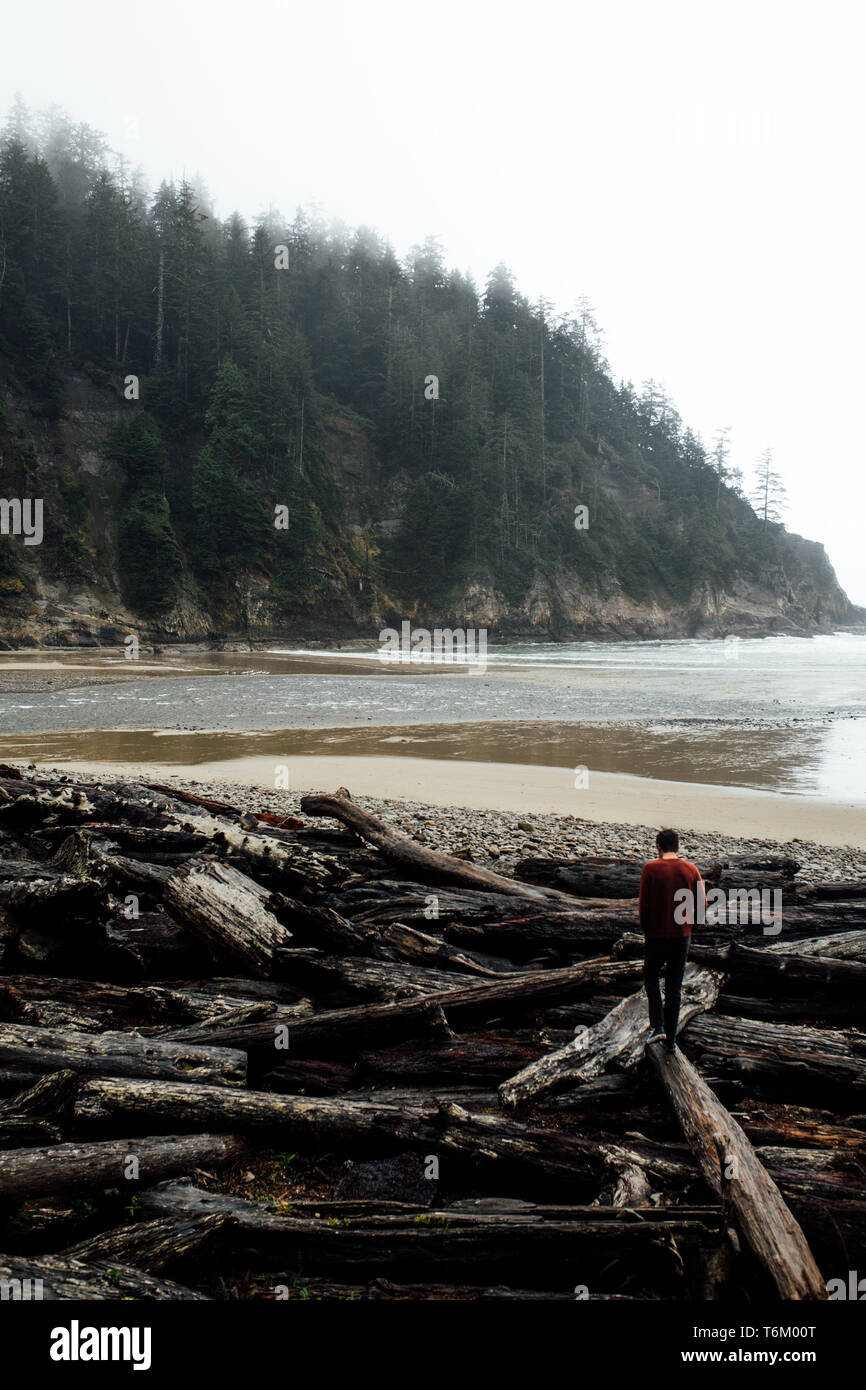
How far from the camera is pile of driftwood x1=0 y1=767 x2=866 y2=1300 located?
2.78 metres

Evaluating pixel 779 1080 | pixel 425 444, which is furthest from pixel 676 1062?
pixel 425 444

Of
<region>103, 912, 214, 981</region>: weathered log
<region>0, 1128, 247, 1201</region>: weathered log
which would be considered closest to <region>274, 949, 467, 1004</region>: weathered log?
<region>103, 912, 214, 981</region>: weathered log

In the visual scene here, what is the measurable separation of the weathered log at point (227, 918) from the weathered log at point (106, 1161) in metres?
1.50

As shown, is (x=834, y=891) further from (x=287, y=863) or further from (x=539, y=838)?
(x=287, y=863)

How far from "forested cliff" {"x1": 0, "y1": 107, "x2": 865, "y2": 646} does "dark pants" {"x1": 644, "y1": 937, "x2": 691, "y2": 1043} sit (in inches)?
1812

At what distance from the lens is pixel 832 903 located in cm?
611

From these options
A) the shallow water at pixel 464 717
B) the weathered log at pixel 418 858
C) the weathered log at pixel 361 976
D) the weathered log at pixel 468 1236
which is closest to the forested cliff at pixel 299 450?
the shallow water at pixel 464 717

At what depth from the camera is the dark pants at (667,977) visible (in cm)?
379

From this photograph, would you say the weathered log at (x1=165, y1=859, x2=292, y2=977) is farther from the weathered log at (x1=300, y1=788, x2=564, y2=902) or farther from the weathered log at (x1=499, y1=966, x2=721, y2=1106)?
the weathered log at (x1=499, y1=966, x2=721, y2=1106)

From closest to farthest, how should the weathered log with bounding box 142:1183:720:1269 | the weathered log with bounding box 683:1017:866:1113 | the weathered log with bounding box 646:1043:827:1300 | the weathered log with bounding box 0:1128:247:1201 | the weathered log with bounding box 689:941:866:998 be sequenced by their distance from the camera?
the weathered log with bounding box 646:1043:827:1300 → the weathered log with bounding box 142:1183:720:1269 → the weathered log with bounding box 0:1128:247:1201 → the weathered log with bounding box 683:1017:866:1113 → the weathered log with bounding box 689:941:866:998

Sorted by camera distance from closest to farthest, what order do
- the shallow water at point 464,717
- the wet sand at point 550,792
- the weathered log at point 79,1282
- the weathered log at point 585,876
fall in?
the weathered log at point 79,1282, the weathered log at point 585,876, the wet sand at point 550,792, the shallow water at point 464,717

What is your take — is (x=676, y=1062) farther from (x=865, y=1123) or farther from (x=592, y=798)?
(x=592, y=798)

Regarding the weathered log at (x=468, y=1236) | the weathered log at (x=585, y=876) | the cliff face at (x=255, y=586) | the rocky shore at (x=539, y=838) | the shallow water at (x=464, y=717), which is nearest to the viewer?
the weathered log at (x=468, y=1236)

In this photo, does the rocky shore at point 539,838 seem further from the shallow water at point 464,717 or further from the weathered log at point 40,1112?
the weathered log at point 40,1112
